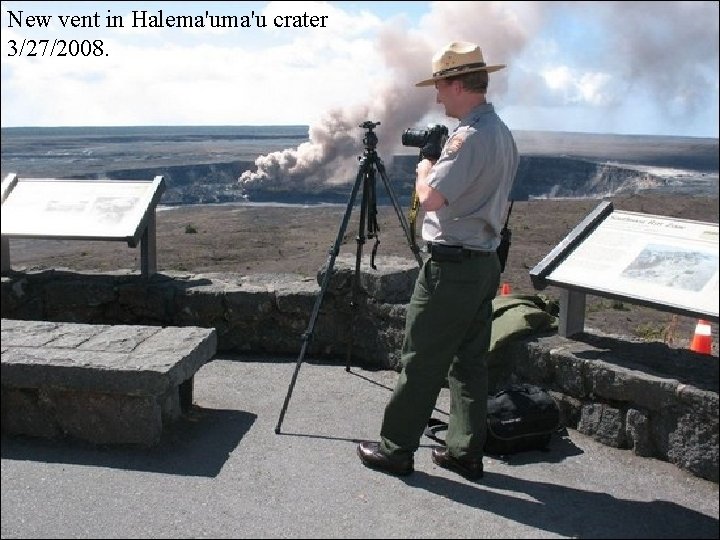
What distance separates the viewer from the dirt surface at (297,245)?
18203mm

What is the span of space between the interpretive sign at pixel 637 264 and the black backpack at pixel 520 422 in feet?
2.40

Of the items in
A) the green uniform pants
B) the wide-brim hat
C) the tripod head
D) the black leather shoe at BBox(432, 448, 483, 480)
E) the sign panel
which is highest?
the wide-brim hat

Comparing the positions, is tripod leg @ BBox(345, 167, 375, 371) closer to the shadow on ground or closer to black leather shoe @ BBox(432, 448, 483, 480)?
the shadow on ground

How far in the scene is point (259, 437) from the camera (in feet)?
15.3

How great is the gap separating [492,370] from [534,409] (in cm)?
67

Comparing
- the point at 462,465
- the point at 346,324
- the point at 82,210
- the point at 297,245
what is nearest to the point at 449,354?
the point at 462,465

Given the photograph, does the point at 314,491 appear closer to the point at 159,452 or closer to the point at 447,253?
the point at 159,452

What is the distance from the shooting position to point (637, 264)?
4.55 m

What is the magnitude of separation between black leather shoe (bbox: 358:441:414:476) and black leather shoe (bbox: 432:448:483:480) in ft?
0.64

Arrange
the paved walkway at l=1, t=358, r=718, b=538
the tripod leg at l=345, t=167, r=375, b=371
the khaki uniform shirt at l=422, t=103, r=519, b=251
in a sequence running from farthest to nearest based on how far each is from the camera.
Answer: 1. the tripod leg at l=345, t=167, r=375, b=371
2. the khaki uniform shirt at l=422, t=103, r=519, b=251
3. the paved walkway at l=1, t=358, r=718, b=538

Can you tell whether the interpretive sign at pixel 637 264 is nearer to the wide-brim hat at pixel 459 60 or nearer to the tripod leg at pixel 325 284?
the tripod leg at pixel 325 284

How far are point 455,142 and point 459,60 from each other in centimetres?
41

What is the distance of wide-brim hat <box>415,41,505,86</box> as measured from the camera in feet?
12.4

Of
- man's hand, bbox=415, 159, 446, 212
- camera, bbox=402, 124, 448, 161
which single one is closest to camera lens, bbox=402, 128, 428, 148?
camera, bbox=402, 124, 448, 161
